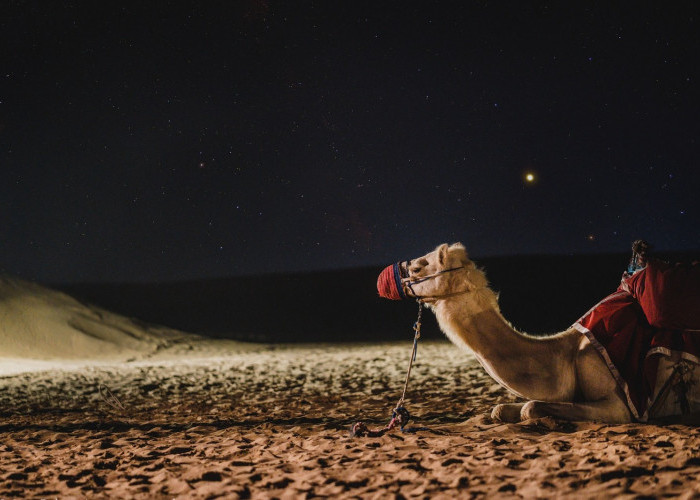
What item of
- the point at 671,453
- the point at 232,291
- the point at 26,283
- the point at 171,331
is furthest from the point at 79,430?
the point at 232,291

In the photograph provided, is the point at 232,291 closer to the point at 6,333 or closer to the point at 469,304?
the point at 6,333

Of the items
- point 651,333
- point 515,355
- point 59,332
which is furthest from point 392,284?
point 59,332

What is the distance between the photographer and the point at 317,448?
13.6 ft

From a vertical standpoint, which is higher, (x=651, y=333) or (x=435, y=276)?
(x=435, y=276)

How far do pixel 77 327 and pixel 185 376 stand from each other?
8.72 m

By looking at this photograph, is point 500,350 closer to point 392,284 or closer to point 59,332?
point 392,284

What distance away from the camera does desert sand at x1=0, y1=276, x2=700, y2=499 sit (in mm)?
3117

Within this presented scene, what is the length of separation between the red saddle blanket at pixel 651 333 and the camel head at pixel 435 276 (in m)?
1.13

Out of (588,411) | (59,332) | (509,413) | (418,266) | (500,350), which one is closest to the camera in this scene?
(588,411)

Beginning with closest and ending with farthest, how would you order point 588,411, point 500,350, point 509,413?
point 588,411 < point 500,350 < point 509,413

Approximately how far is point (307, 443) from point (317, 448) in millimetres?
242

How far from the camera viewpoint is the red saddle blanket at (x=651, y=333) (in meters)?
3.96

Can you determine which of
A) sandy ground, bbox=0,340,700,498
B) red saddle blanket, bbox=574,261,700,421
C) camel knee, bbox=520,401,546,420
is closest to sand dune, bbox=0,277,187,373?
sandy ground, bbox=0,340,700,498

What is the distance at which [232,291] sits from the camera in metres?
40.5
